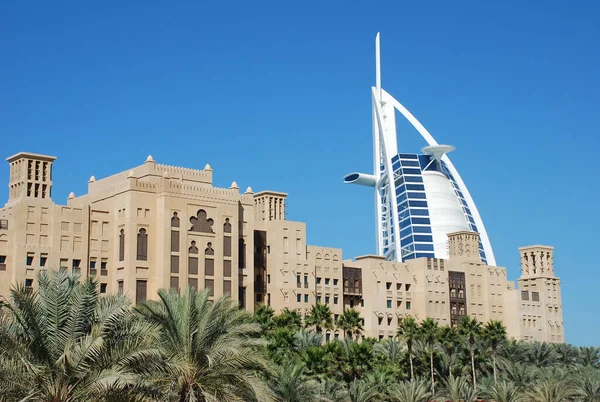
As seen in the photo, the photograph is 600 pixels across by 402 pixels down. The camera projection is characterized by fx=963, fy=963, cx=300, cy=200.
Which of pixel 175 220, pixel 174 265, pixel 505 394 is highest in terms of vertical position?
pixel 175 220

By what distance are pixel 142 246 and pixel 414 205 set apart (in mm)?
74836

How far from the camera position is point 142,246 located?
82938 millimetres

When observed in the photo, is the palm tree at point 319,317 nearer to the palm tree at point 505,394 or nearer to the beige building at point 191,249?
the beige building at point 191,249

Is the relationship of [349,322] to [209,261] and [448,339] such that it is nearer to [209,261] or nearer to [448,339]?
[448,339]

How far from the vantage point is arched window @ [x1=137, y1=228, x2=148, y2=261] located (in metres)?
82.6

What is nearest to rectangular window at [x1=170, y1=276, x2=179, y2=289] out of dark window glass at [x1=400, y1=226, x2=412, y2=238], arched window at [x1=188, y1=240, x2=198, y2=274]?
arched window at [x1=188, y1=240, x2=198, y2=274]

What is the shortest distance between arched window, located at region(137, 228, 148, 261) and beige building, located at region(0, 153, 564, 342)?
98 millimetres

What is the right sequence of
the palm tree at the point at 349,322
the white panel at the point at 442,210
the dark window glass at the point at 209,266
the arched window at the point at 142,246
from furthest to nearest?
the white panel at the point at 442,210 < the palm tree at the point at 349,322 < the dark window glass at the point at 209,266 < the arched window at the point at 142,246

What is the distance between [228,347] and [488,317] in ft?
272

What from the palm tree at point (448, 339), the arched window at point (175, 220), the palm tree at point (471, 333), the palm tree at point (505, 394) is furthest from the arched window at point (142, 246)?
the palm tree at point (505, 394)

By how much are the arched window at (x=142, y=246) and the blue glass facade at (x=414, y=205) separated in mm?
67735

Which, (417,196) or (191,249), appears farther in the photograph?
(417,196)

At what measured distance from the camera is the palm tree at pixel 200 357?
36156 mm

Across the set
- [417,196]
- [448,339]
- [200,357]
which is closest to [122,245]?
[448,339]
